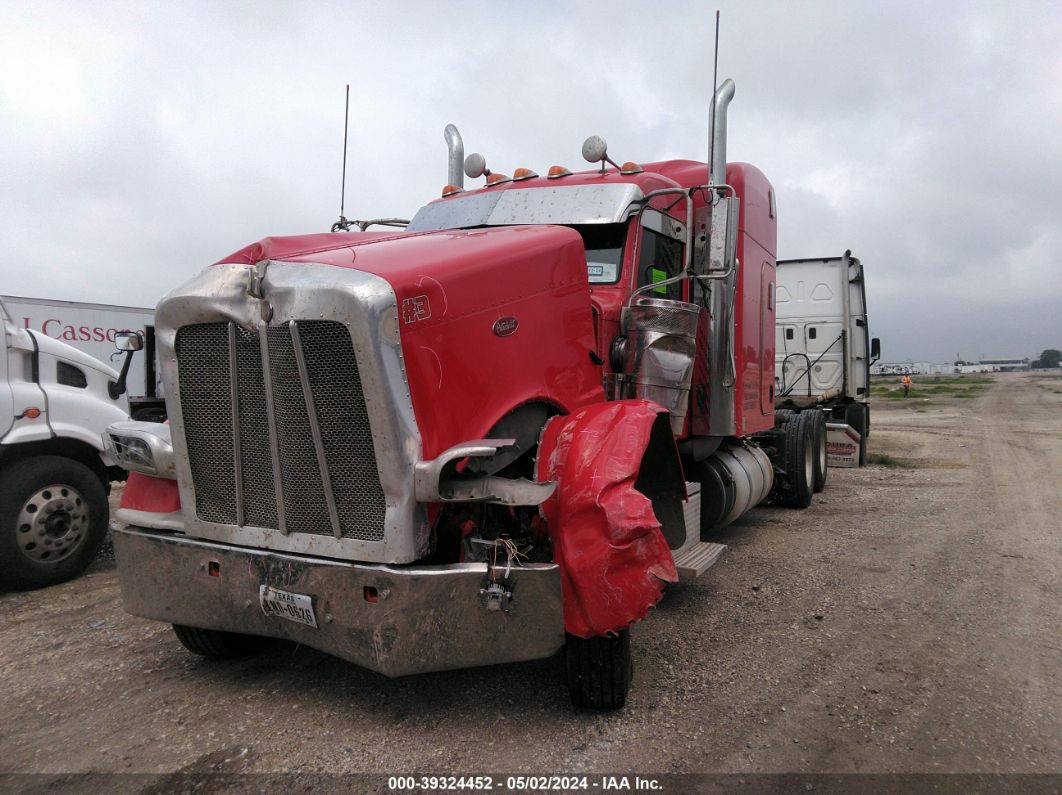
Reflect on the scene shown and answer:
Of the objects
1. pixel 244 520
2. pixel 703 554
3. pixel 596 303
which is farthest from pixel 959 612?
pixel 244 520

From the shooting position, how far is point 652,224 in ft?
16.7

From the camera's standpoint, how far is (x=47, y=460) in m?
5.64

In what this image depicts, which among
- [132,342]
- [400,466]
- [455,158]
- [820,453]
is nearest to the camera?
[400,466]

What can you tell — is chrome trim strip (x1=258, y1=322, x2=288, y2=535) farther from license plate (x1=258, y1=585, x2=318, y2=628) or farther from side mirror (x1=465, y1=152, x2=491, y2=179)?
side mirror (x1=465, y1=152, x2=491, y2=179)

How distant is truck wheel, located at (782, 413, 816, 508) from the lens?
8711mm

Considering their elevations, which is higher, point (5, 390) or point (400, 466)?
point (5, 390)

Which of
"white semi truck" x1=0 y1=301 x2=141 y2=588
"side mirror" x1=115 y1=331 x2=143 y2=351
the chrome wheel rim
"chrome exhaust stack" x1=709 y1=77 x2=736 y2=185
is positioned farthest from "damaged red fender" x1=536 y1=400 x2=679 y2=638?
the chrome wheel rim

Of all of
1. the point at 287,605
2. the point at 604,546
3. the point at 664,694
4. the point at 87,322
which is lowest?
the point at 664,694

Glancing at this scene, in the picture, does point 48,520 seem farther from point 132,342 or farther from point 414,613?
point 414,613

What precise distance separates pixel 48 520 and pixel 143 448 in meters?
2.65

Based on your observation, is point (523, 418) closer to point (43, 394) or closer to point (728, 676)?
A: point (728, 676)

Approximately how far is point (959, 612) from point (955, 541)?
2.33 metres

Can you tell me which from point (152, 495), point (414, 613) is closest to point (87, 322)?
point (152, 495)

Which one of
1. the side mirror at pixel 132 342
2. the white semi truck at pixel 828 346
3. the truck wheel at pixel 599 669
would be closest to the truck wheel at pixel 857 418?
the white semi truck at pixel 828 346
